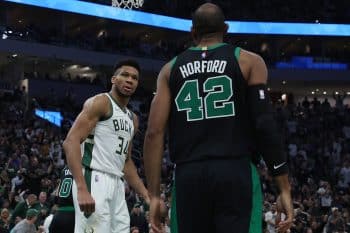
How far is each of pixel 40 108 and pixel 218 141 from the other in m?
30.1

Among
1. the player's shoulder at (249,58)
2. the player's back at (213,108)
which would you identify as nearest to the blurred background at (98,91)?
the player's back at (213,108)

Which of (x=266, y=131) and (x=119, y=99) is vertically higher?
(x=119, y=99)

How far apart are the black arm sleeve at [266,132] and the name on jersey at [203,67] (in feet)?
0.78

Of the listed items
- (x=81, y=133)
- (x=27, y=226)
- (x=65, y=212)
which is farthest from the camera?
(x=27, y=226)

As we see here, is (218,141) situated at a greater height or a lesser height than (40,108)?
lesser

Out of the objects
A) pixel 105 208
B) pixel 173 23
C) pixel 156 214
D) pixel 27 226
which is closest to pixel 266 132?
pixel 156 214

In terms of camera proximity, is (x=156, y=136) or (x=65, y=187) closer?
(x=156, y=136)

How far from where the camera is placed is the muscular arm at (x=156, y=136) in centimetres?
497

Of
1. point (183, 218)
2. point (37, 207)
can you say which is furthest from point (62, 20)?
point (183, 218)

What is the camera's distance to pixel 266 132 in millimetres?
4797

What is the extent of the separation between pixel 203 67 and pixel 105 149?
2.57 meters

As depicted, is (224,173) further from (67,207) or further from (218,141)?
(67,207)

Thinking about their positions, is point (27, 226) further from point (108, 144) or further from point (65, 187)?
point (108, 144)

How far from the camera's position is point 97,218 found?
700cm
